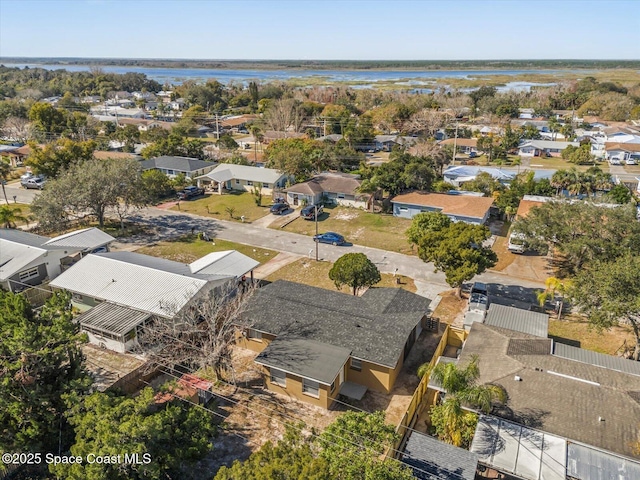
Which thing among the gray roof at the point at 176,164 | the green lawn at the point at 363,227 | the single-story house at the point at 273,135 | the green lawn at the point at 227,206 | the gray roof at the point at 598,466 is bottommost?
the green lawn at the point at 363,227

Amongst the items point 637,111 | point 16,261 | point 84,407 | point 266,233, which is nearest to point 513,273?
point 266,233

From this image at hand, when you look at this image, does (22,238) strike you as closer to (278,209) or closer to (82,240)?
(82,240)

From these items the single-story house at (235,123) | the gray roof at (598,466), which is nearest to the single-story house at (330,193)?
the gray roof at (598,466)

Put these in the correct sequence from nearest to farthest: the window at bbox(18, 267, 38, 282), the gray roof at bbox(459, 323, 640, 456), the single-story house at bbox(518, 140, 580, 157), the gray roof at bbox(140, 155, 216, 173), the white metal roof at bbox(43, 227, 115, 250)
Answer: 1. the gray roof at bbox(459, 323, 640, 456)
2. the window at bbox(18, 267, 38, 282)
3. the white metal roof at bbox(43, 227, 115, 250)
4. the gray roof at bbox(140, 155, 216, 173)
5. the single-story house at bbox(518, 140, 580, 157)

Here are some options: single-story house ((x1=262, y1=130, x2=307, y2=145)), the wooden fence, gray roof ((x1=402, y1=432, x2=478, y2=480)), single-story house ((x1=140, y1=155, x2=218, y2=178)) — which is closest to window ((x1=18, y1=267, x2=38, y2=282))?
the wooden fence

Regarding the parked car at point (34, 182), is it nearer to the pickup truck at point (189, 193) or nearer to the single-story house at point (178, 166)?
the single-story house at point (178, 166)

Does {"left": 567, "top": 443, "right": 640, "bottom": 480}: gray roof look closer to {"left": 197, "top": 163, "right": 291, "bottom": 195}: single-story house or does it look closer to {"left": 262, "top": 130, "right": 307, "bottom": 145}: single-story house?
{"left": 197, "top": 163, "right": 291, "bottom": 195}: single-story house
